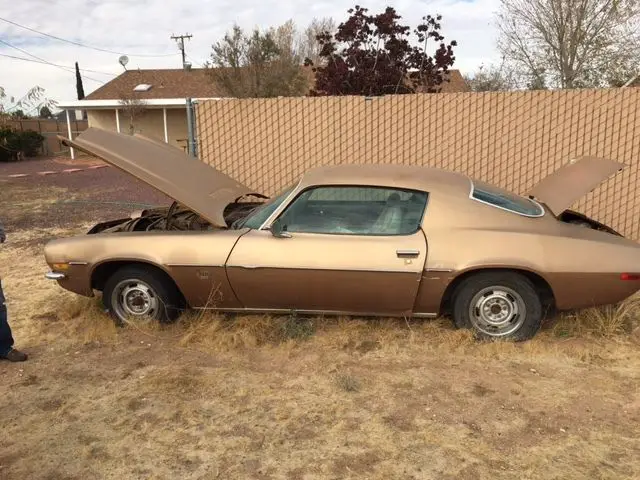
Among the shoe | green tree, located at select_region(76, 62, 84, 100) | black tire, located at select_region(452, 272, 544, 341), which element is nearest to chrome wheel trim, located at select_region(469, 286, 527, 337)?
black tire, located at select_region(452, 272, 544, 341)

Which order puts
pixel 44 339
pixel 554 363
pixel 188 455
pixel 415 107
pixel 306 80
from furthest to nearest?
pixel 306 80, pixel 415 107, pixel 44 339, pixel 554 363, pixel 188 455

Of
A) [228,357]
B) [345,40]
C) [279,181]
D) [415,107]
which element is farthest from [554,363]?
[345,40]

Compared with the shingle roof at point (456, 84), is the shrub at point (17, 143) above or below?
below

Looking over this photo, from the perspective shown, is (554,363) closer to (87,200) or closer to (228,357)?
(228,357)

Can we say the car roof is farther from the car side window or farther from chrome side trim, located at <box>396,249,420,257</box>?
chrome side trim, located at <box>396,249,420,257</box>

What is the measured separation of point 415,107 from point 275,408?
477cm

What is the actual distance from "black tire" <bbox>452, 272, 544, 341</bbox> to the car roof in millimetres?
738

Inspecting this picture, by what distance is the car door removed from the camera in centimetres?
399

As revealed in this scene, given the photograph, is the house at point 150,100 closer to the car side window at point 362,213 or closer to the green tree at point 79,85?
the green tree at point 79,85

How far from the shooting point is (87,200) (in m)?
12.1

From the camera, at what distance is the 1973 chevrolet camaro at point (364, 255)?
395 centimetres

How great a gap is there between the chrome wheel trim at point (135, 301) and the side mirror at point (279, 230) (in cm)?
118

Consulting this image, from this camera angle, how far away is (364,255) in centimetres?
400

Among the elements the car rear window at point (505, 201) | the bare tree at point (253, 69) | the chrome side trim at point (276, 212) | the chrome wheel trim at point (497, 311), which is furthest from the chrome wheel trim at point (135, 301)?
the bare tree at point (253, 69)
